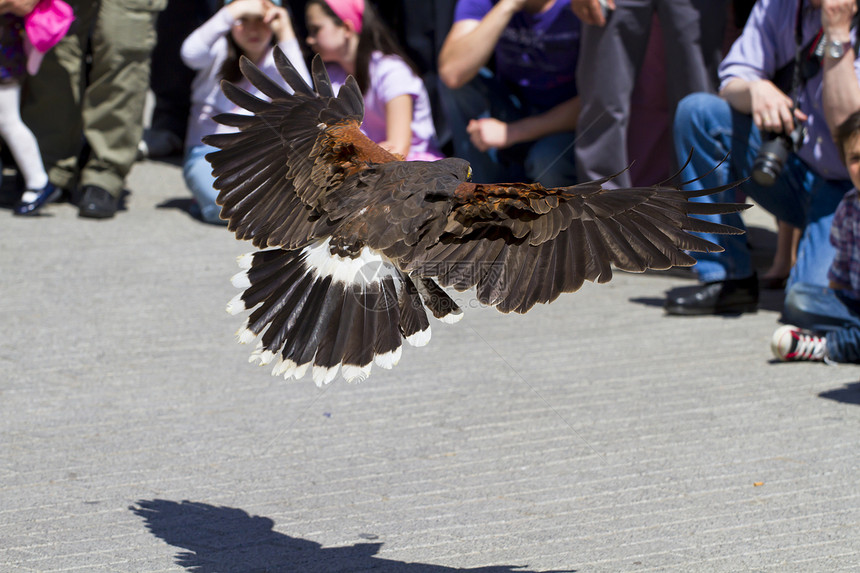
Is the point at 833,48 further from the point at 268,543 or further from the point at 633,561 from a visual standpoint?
the point at 268,543

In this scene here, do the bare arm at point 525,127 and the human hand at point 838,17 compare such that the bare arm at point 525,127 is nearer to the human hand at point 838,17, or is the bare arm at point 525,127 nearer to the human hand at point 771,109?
the human hand at point 771,109

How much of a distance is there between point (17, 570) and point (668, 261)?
1915mm

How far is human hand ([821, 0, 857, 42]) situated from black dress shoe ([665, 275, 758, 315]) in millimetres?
1293

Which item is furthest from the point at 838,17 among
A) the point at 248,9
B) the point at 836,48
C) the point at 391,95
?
the point at 248,9

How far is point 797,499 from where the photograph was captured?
3.14 meters

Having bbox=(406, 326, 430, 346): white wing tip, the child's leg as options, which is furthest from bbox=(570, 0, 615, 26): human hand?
the child's leg

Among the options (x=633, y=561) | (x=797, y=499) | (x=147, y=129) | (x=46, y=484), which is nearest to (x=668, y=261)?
(x=633, y=561)

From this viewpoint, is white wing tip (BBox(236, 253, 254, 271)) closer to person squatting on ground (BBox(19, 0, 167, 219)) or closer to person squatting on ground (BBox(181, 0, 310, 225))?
person squatting on ground (BBox(181, 0, 310, 225))

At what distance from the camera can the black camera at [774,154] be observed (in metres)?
4.65

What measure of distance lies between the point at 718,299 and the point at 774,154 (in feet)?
2.69

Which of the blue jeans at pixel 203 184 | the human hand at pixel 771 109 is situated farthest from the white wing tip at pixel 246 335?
the blue jeans at pixel 203 184

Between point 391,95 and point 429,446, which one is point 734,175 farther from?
point 429,446

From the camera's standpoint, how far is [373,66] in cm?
619

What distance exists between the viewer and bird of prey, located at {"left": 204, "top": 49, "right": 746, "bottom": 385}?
8.63 feet
